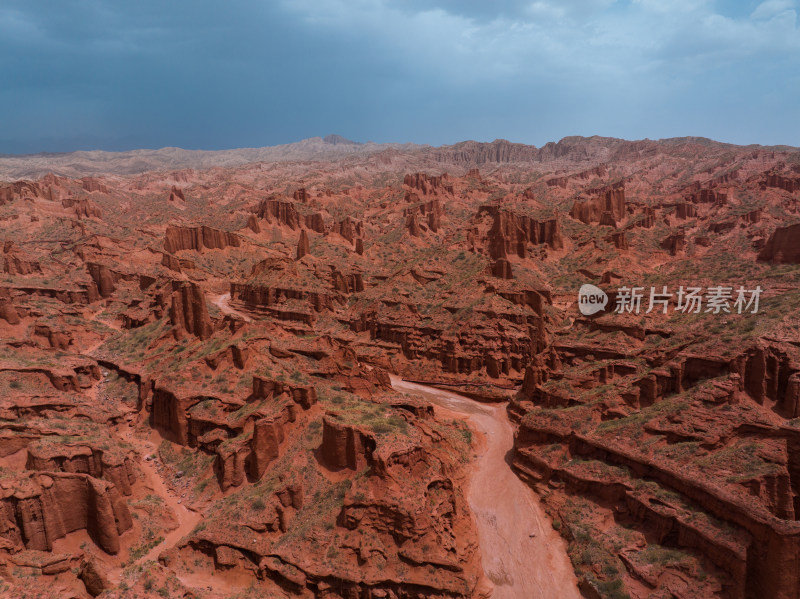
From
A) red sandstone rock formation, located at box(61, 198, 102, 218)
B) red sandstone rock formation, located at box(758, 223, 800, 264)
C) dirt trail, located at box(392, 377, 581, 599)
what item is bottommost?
dirt trail, located at box(392, 377, 581, 599)

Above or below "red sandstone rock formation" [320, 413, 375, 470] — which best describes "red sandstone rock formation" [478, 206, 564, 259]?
above

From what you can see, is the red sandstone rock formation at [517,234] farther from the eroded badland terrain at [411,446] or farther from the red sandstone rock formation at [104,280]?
the red sandstone rock formation at [104,280]

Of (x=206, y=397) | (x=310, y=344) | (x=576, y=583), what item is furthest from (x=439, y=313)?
(x=576, y=583)

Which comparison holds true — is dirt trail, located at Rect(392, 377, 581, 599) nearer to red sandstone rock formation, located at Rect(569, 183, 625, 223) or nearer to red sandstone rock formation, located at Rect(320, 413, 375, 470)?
red sandstone rock formation, located at Rect(320, 413, 375, 470)

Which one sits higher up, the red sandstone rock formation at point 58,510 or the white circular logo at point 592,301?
the white circular logo at point 592,301

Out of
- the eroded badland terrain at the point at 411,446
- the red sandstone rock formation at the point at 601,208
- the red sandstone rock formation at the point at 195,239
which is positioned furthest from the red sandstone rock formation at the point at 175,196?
the red sandstone rock formation at the point at 601,208

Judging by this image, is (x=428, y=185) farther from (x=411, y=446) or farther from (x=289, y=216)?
(x=411, y=446)

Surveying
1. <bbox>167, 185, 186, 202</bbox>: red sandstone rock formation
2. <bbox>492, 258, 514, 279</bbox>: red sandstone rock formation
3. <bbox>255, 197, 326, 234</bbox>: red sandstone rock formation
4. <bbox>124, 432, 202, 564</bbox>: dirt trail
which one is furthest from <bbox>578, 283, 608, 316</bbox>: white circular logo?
<bbox>167, 185, 186, 202</bbox>: red sandstone rock formation

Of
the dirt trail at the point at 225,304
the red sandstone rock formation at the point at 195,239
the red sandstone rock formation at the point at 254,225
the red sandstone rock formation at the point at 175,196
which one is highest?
the red sandstone rock formation at the point at 175,196

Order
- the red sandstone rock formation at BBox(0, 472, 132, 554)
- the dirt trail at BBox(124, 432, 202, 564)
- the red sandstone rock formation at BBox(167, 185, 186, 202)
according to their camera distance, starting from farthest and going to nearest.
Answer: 1. the red sandstone rock formation at BBox(167, 185, 186, 202)
2. the dirt trail at BBox(124, 432, 202, 564)
3. the red sandstone rock formation at BBox(0, 472, 132, 554)

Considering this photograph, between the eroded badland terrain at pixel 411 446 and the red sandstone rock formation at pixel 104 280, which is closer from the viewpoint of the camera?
the eroded badland terrain at pixel 411 446
